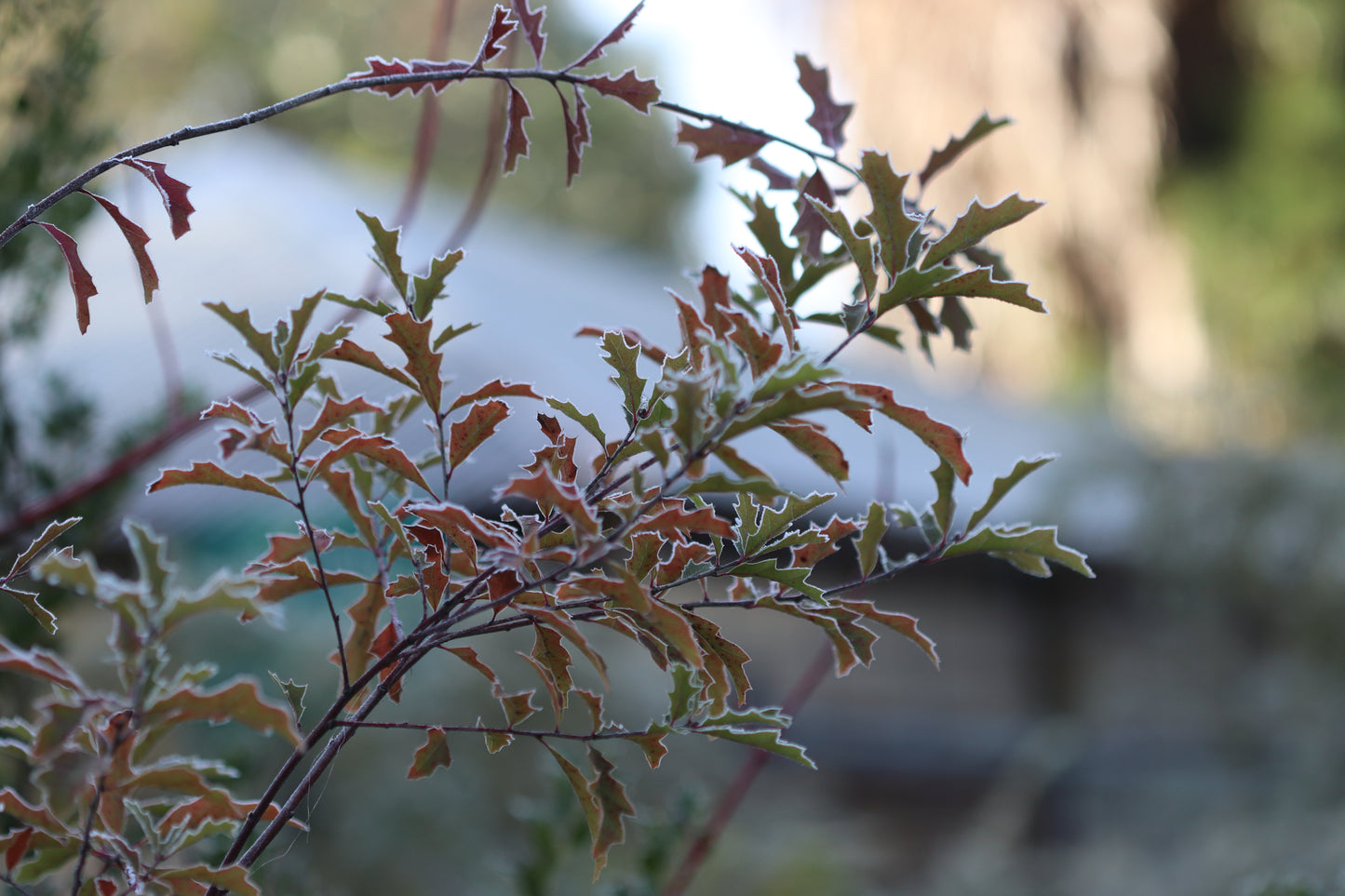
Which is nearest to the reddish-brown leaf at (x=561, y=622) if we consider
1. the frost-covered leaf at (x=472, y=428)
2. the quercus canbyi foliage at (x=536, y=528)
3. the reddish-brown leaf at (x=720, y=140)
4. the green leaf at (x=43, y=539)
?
the quercus canbyi foliage at (x=536, y=528)

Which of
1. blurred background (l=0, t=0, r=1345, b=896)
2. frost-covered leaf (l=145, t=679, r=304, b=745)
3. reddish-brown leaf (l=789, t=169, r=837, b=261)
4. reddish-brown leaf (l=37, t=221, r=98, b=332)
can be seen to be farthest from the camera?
blurred background (l=0, t=0, r=1345, b=896)

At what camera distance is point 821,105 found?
720mm

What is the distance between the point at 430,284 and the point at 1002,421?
7103mm

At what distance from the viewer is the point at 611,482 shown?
0.56 m

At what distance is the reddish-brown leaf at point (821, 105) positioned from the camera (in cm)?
72

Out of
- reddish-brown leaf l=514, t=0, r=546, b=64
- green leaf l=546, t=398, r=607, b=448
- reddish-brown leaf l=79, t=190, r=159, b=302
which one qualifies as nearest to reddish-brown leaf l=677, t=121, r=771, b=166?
reddish-brown leaf l=514, t=0, r=546, b=64

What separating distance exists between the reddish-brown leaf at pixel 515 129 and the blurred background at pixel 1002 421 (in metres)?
0.09

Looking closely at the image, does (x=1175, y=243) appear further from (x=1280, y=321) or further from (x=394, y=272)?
(x=394, y=272)

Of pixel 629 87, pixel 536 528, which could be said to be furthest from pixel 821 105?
pixel 536 528

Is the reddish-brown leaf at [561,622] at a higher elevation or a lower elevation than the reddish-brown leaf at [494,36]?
lower

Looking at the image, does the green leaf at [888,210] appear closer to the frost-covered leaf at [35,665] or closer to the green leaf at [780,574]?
the green leaf at [780,574]

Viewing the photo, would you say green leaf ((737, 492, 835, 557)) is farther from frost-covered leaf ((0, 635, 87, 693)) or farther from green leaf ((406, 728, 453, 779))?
frost-covered leaf ((0, 635, 87, 693))

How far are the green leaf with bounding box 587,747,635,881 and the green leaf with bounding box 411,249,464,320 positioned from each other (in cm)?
26

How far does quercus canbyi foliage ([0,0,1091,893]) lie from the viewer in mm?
453
